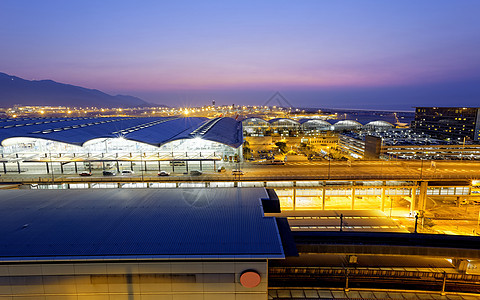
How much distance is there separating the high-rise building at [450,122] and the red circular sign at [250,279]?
107 meters

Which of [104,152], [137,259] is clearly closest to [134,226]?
[137,259]

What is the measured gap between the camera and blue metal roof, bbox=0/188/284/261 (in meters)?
11.2

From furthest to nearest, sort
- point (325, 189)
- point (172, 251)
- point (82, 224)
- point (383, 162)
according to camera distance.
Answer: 1. point (383, 162)
2. point (325, 189)
3. point (82, 224)
4. point (172, 251)

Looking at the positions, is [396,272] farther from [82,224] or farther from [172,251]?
[82,224]

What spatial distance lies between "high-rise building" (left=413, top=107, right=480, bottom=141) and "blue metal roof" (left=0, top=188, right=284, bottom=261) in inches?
4100

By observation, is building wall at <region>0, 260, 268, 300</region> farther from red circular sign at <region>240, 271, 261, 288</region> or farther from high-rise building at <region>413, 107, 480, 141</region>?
high-rise building at <region>413, 107, 480, 141</region>

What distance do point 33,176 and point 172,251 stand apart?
1252 inches

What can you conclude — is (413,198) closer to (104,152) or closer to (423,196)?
(423,196)

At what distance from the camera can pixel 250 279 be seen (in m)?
11.2

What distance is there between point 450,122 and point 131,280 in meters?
119

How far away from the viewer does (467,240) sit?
49.2 ft

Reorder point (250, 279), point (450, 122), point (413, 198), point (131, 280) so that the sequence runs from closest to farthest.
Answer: point (250, 279) < point (131, 280) < point (413, 198) < point (450, 122)

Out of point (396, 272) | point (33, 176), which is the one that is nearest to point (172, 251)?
point (396, 272)

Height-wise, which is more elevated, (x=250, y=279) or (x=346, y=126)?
(x=346, y=126)
